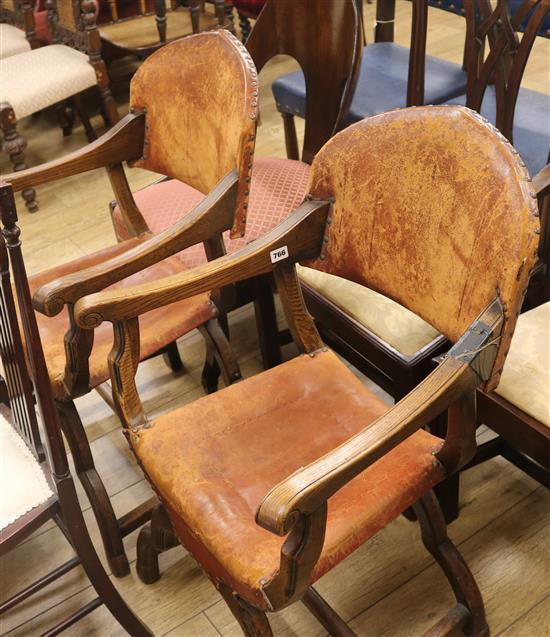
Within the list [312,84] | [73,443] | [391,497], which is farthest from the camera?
[312,84]

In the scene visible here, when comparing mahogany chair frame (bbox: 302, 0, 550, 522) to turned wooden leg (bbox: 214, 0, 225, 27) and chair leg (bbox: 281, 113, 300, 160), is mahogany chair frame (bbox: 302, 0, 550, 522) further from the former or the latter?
turned wooden leg (bbox: 214, 0, 225, 27)

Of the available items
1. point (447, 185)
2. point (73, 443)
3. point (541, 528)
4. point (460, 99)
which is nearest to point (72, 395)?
point (73, 443)

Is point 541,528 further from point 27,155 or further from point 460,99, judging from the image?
point 27,155

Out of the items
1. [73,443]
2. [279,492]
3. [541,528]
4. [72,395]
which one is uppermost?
[279,492]

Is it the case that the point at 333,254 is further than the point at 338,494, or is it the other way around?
the point at 333,254

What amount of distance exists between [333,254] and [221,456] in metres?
0.39

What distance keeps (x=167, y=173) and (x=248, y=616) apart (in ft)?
3.27

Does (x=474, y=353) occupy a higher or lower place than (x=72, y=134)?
higher

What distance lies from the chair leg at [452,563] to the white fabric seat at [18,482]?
628 mm

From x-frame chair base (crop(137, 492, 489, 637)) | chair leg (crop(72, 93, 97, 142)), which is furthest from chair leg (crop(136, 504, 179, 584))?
chair leg (crop(72, 93, 97, 142))

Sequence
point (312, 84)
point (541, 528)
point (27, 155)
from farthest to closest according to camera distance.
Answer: point (27, 155)
point (312, 84)
point (541, 528)

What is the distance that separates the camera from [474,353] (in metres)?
1.14

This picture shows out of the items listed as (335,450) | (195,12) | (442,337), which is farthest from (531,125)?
(195,12)

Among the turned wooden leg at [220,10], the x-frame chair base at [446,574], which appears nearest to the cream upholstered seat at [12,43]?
the turned wooden leg at [220,10]
